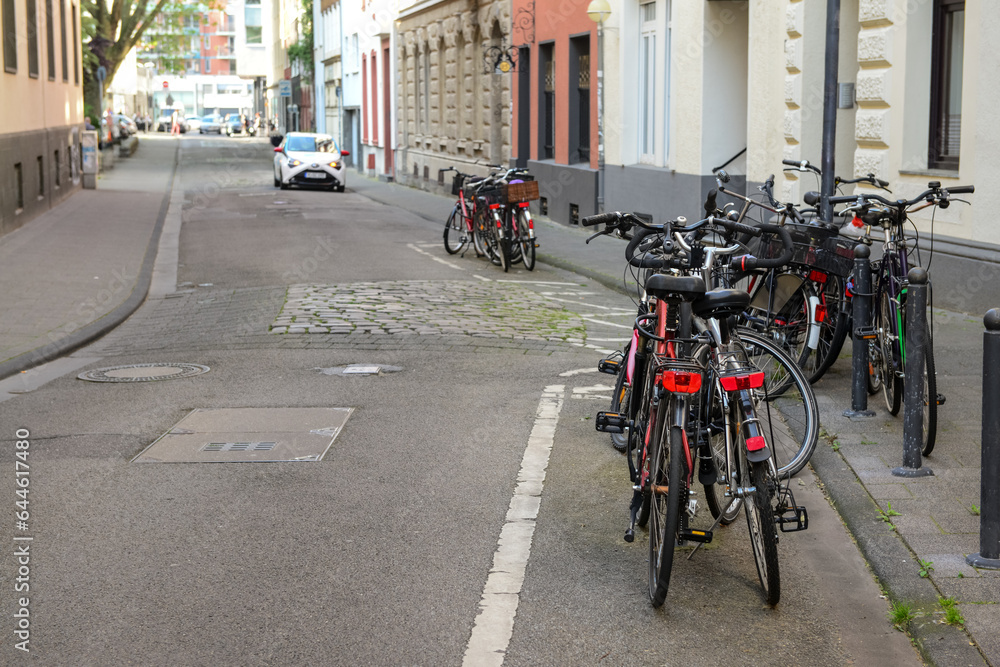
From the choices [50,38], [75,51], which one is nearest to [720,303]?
[50,38]

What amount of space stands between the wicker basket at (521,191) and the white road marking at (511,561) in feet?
26.7

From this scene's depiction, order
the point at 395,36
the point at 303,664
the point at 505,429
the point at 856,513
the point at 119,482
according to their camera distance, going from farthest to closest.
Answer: the point at 395,36 < the point at 505,429 < the point at 119,482 < the point at 856,513 < the point at 303,664

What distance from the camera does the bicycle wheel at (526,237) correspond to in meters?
15.6

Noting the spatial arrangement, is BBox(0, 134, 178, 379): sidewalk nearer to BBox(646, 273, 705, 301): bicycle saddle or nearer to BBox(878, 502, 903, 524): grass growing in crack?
BBox(646, 273, 705, 301): bicycle saddle

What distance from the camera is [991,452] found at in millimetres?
4719

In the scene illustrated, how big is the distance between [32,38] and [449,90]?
10.5m

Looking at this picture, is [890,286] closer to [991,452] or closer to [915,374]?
[915,374]

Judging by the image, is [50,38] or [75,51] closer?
[50,38]

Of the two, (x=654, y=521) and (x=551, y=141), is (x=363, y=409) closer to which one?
(x=654, y=521)

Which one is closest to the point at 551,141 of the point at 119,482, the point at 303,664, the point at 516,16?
the point at 516,16

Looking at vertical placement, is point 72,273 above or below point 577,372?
above

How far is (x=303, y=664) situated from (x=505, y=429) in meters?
3.38

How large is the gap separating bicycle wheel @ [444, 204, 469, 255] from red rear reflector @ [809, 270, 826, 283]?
9.83m

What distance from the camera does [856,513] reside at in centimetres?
550
